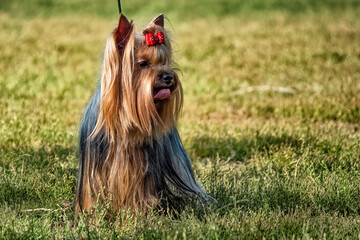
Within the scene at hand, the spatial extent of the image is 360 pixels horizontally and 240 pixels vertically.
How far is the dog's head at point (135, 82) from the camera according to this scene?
404 cm

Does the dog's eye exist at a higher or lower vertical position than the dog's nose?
higher

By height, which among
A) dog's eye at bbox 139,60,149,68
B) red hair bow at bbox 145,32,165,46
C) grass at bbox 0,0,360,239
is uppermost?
red hair bow at bbox 145,32,165,46

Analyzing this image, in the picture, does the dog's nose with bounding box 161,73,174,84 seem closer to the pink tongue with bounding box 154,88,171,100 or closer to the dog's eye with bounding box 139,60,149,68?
the pink tongue with bounding box 154,88,171,100

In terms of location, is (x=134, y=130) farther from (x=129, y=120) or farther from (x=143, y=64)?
(x=143, y=64)

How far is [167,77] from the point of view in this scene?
160 inches

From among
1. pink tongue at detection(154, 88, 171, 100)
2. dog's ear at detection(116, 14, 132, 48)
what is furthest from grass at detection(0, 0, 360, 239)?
pink tongue at detection(154, 88, 171, 100)

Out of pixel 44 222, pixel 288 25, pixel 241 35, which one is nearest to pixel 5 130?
pixel 44 222

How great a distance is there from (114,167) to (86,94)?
582 cm

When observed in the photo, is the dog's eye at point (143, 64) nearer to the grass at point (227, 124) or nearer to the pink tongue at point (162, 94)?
the pink tongue at point (162, 94)

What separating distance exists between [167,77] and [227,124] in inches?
154

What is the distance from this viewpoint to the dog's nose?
4.06m

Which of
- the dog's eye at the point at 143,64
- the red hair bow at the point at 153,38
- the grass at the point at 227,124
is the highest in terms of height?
the red hair bow at the point at 153,38

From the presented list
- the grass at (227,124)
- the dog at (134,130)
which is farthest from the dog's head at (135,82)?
the grass at (227,124)

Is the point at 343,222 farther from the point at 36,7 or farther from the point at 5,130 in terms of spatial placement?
the point at 36,7
